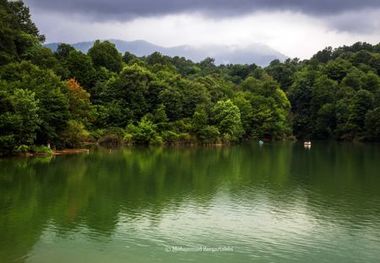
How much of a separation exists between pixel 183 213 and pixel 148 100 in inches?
1947

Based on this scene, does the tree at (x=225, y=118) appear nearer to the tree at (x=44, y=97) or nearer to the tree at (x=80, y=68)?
the tree at (x=80, y=68)

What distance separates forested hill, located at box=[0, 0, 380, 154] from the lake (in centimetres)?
919

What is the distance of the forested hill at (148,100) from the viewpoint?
160ft

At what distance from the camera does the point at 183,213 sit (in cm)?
2295

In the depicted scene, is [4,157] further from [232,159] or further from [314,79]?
[314,79]

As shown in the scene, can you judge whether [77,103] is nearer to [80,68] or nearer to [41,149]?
[41,149]

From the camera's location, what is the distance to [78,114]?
5697 centimetres

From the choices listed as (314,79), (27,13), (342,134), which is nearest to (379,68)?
(314,79)

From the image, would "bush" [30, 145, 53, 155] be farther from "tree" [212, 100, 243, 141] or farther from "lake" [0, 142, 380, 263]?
"tree" [212, 100, 243, 141]

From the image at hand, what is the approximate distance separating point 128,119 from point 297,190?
134 feet

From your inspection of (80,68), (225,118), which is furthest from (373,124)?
(80,68)

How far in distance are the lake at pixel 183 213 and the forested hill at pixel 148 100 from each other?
9190 mm

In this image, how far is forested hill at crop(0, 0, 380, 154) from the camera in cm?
4881

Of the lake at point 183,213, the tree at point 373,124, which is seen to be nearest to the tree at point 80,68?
the lake at point 183,213
